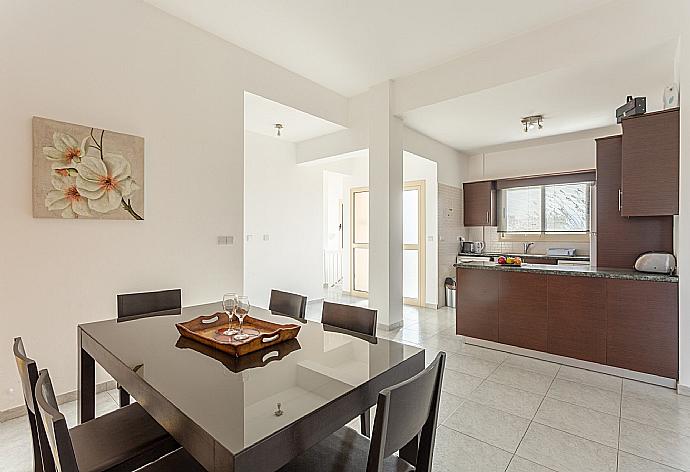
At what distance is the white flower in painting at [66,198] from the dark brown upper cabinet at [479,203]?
19.0 feet

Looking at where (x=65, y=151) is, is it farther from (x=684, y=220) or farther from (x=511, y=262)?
(x=684, y=220)

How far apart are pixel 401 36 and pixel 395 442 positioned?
11.8 feet

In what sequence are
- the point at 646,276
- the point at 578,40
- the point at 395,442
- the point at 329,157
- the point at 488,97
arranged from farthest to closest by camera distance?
the point at 329,157 → the point at 488,97 → the point at 578,40 → the point at 646,276 → the point at 395,442

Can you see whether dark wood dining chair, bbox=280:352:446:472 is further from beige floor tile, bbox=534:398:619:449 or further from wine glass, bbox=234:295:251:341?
beige floor tile, bbox=534:398:619:449

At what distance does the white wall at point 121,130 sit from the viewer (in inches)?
95.4

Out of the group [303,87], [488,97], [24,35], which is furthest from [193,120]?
[488,97]

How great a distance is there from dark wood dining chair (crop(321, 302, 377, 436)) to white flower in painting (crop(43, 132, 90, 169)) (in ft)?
6.94

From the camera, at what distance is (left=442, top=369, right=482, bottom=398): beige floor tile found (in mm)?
2860

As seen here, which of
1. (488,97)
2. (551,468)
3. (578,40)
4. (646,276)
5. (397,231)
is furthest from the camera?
(397,231)

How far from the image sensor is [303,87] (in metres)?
4.46

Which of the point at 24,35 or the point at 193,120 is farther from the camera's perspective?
the point at 193,120

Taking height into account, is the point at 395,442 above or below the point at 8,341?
above

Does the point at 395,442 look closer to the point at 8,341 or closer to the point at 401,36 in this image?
the point at 8,341

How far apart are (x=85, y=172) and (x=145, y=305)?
1.14m
